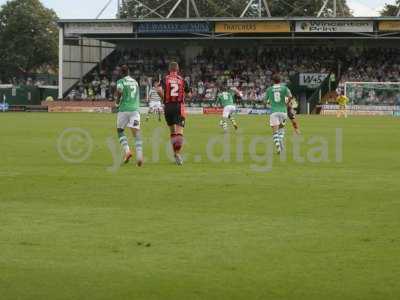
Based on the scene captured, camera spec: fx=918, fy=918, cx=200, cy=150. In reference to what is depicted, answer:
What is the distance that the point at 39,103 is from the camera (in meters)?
78.2

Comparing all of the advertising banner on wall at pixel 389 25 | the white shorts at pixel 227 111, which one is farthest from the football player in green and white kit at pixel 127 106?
the advertising banner on wall at pixel 389 25

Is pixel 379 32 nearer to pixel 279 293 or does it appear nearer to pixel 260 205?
pixel 260 205

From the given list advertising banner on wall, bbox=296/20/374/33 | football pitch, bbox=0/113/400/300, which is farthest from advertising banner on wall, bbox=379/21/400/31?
football pitch, bbox=0/113/400/300

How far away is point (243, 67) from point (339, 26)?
9.84 metres

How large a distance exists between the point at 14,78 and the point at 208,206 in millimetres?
100711

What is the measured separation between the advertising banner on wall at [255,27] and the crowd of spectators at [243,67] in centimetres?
389

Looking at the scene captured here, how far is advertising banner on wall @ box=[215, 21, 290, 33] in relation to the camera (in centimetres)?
7088

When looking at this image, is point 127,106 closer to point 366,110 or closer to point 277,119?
point 277,119

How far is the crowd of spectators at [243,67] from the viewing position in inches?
2854

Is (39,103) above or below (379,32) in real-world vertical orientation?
below

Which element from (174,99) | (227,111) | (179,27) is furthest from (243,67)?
(174,99)

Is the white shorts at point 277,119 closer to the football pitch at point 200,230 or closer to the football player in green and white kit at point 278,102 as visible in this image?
the football player in green and white kit at point 278,102

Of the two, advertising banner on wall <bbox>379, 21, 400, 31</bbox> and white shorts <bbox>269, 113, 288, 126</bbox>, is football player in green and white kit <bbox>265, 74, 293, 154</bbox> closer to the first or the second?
white shorts <bbox>269, 113, 288, 126</bbox>

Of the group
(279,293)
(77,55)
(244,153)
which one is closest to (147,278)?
(279,293)
